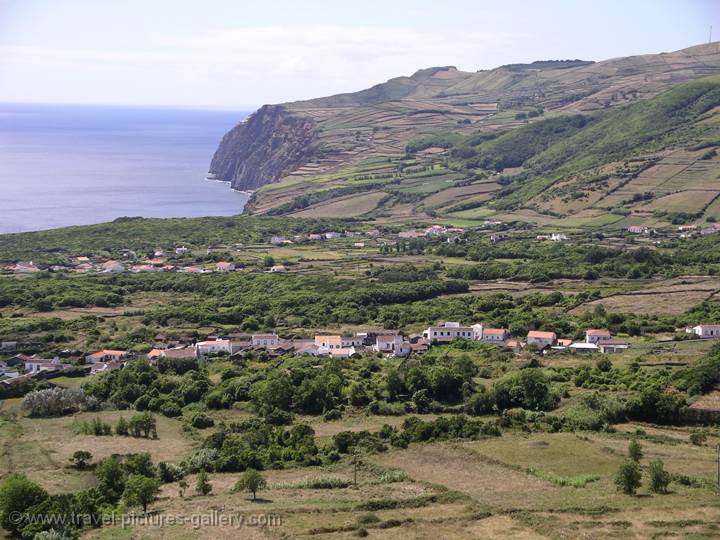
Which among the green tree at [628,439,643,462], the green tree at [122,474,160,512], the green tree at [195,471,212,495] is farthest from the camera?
the green tree at [628,439,643,462]

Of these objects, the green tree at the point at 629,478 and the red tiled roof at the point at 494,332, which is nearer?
the green tree at the point at 629,478

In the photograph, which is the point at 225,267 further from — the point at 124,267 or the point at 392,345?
the point at 392,345

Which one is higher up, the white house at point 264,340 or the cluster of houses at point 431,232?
the cluster of houses at point 431,232

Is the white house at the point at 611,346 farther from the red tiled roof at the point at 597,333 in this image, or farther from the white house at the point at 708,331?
the white house at the point at 708,331

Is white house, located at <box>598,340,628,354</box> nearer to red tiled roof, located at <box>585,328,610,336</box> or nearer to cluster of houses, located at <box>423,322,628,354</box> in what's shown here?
cluster of houses, located at <box>423,322,628,354</box>

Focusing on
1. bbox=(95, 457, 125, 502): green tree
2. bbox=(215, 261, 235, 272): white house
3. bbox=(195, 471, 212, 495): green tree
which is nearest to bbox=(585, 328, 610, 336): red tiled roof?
bbox=(195, 471, 212, 495): green tree

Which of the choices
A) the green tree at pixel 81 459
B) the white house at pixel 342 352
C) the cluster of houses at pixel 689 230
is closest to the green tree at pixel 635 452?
the green tree at pixel 81 459

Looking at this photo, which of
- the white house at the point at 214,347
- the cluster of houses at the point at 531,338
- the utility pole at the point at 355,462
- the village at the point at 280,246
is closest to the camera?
the utility pole at the point at 355,462
